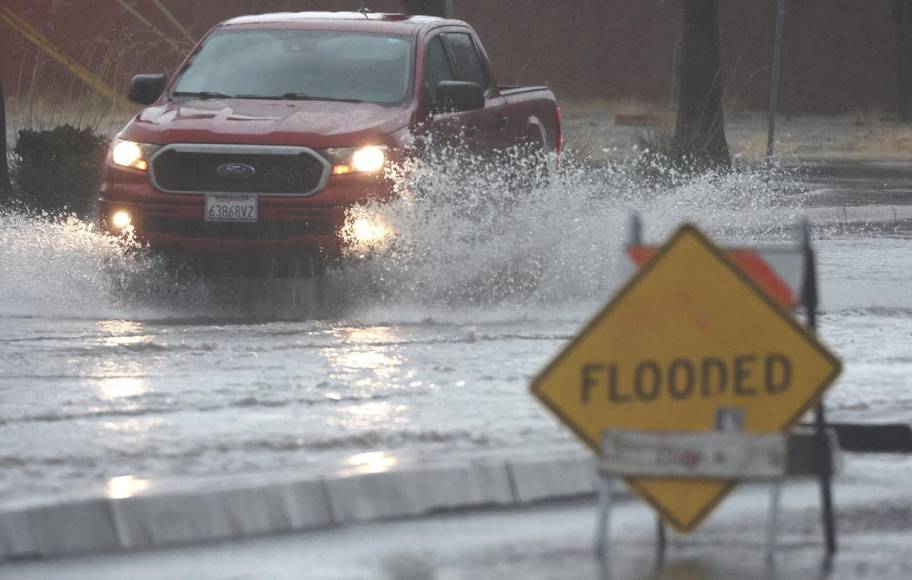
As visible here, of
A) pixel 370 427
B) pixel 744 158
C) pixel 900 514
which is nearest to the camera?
pixel 900 514

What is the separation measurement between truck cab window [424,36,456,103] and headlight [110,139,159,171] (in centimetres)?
192

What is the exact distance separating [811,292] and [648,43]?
40.2m

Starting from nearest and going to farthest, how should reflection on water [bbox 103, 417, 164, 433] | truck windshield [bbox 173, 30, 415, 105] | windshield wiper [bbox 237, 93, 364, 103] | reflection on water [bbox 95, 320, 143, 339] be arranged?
reflection on water [bbox 103, 417, 164, 433], reflection on water [bbox 95, 320, 143, 339], windshield wiper [bbox 237, 93, 364, 103], truck windshield [bbox 173, 30, 415, 105]

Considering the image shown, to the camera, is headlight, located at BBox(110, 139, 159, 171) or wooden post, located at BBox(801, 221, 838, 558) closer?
wooden post, located at BBox(801, 221, 838, 558)

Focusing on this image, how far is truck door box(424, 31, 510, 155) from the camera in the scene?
46.1ft

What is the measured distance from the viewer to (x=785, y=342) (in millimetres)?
6551

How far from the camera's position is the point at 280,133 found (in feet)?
42.7

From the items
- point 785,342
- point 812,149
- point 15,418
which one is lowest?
point 812,149

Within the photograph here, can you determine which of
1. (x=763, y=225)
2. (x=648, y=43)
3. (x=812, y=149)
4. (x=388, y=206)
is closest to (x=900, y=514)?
(x=388, y=206)

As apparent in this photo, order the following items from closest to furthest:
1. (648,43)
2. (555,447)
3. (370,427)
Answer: (555,447), (370,427), (648,43)

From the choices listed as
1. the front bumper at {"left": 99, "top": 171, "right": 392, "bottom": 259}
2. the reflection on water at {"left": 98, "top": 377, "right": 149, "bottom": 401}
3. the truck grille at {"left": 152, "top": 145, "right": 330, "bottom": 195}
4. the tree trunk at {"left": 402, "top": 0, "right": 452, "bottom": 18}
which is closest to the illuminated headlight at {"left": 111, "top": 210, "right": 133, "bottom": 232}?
the front bumper at {"left": 99, "top": 171, "right": 392, "bottom": 259}

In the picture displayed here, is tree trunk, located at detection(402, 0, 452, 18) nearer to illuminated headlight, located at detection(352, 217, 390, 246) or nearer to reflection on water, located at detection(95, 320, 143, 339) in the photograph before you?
illuminated headlight, located at detection(352, 217, 390, 246)

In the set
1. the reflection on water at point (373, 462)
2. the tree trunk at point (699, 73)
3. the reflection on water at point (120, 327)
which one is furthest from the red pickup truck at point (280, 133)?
the tree trunk at point (699, 73)

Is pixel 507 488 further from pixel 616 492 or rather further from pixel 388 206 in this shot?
pixel 388 206
